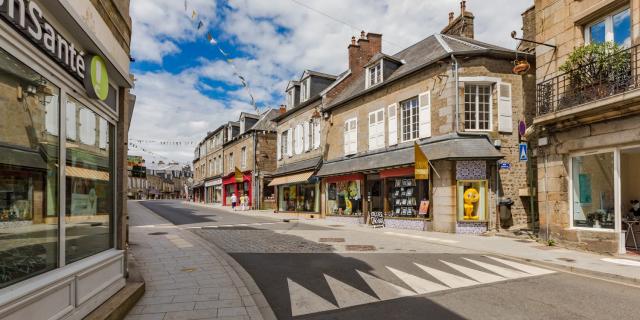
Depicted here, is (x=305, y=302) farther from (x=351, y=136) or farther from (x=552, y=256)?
(x=351, y=136)

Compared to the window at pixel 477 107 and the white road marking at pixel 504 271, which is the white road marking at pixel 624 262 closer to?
the white road marking at pixel 504 271

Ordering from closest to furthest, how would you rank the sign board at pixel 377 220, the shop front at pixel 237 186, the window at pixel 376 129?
the sign board at pixel 377 220, the window at pixel 376 129, the shop front at pixel 237 186

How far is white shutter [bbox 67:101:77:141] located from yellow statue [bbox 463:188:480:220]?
1295 centimetres

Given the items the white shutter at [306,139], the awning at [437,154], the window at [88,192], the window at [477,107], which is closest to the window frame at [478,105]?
the window at [477,107]

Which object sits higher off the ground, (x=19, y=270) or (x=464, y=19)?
(x=464, y=19)

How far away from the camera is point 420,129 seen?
1577 centimetres

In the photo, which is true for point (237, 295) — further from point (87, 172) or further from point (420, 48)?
point (420, 48)

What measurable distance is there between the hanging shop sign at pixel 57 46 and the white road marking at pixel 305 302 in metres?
3.64

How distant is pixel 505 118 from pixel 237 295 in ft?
42.0

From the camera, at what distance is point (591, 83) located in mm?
9445

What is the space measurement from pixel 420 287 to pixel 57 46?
575 cm

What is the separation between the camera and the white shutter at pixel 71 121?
407cm

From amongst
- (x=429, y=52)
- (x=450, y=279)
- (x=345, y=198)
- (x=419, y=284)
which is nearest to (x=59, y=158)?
(x=419, y=284)

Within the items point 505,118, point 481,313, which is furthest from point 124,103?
point 505,118
